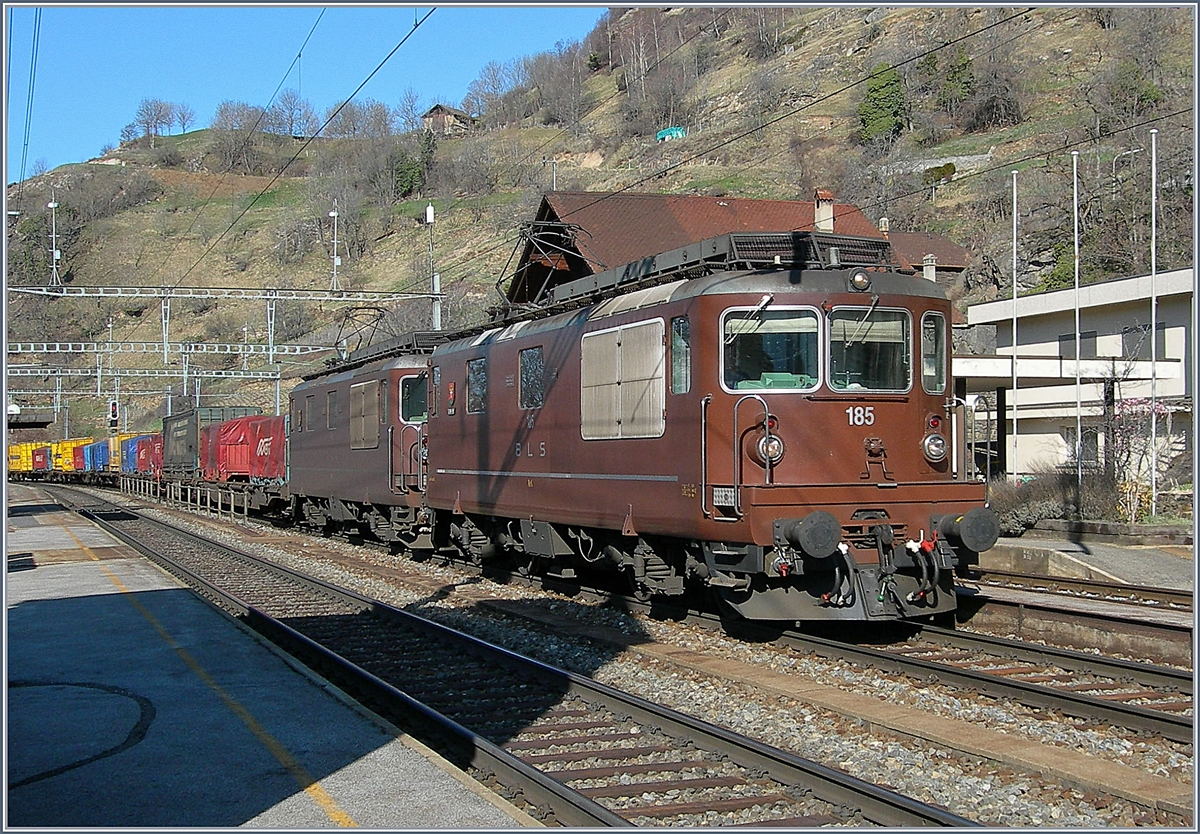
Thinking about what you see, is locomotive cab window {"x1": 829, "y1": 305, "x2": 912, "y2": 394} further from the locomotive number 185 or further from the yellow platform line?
the yellow platform line

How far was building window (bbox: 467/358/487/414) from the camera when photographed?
52.6 ft

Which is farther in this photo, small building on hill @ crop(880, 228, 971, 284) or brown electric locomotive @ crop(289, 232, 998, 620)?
small building on hill @ crop(880, 228, 971, 284)

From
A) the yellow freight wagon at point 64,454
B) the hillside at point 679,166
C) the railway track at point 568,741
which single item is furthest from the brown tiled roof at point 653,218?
the yellow freight wagon at point 64,454

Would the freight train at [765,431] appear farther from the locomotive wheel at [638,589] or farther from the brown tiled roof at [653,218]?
the brown tiled roof at [653,218]

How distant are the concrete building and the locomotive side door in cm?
1199

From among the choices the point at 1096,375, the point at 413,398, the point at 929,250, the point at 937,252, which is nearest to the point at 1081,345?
the point at 1096,375

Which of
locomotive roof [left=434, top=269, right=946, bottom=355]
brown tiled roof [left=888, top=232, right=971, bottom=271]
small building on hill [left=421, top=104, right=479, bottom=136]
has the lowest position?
locomotive roof [left=434, top=269, right=946, bottom=355]

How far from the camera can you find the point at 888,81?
78.6 metres

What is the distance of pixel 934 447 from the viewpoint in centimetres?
1089

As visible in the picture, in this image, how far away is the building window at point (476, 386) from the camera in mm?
16031

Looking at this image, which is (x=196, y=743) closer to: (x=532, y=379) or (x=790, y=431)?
(x=790, y=431)

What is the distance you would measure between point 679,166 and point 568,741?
64742 millimetres

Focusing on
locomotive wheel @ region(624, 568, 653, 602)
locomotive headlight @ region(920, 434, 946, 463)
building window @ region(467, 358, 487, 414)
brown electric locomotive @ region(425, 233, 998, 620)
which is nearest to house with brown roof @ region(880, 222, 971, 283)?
building window @ region(467, 358, 487, 414)

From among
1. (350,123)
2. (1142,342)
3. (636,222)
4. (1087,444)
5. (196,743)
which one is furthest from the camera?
(350,123)
